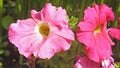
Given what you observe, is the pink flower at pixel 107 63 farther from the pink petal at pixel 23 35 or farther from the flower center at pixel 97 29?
the pink petal at pixel 23 35

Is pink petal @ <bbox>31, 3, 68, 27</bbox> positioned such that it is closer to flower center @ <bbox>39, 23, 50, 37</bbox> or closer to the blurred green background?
flower center @ <bbox>39, 23, 50, 37</bbox>

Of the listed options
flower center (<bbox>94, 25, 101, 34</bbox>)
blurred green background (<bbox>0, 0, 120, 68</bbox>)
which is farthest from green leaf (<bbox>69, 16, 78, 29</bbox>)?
blurred green background (<bbox>0, 0, 120, 68</bbox>)

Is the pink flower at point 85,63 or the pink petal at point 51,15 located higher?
the pink petal at point 51,15

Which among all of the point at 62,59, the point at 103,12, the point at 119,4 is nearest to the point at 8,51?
the point at 62,59

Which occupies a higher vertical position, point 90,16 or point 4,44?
point 90,16

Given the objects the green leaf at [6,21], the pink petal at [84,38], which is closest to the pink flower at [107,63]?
the pink petal at [84,38]

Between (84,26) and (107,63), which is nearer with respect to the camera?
(84,26)

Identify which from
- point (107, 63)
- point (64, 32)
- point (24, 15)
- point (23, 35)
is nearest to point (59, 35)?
point (64, 32)

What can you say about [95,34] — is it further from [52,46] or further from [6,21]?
[6,21]
